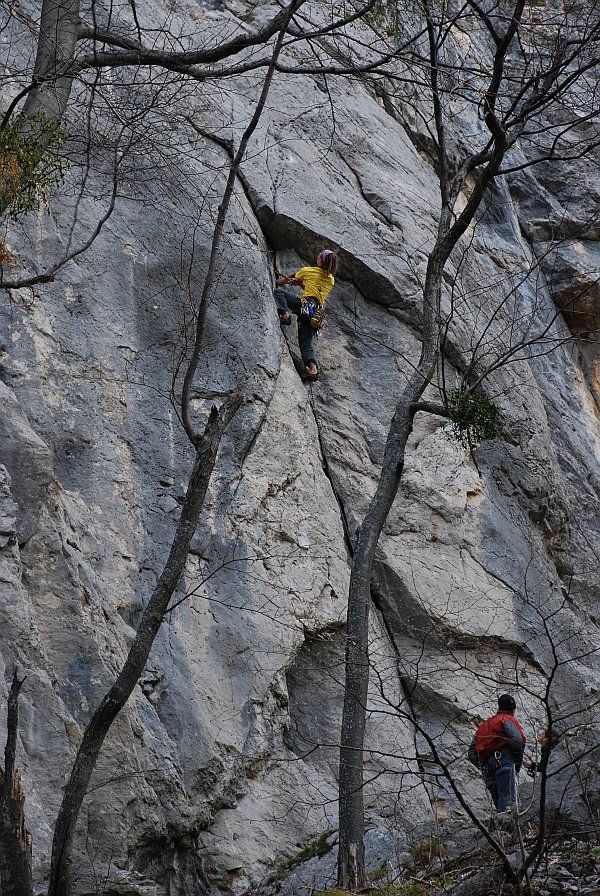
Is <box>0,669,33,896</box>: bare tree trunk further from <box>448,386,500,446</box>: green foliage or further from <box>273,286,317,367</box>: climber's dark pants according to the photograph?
<box>273,286,317,367</box>: climber's dark pants

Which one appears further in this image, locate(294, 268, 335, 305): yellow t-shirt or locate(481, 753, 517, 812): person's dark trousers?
locate(294, 268, 335, 305): yellow t-shirt

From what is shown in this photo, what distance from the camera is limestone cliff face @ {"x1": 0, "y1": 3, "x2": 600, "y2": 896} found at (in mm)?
8070

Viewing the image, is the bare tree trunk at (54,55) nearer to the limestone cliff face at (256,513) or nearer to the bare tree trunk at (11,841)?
Answer: the limestone cliff face at (256,513)

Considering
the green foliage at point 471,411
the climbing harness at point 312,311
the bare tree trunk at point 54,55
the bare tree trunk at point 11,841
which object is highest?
the climbing harness at point 312,311

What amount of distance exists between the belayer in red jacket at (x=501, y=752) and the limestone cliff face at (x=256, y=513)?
644mm

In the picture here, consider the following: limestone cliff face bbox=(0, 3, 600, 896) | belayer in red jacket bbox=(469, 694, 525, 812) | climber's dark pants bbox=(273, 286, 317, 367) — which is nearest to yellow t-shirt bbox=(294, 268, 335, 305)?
climber's dark pants bbox=(273, 286, 317, 367)

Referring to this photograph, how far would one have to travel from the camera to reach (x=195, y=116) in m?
11.9

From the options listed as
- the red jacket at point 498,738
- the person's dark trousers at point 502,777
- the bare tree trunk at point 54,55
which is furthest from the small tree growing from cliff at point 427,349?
the bare tree trunk at point 54,55

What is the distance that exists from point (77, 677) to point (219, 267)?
5.11 meters

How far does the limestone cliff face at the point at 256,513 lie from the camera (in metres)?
8.07

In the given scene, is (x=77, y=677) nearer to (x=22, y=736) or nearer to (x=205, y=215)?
(x=22, y=736)

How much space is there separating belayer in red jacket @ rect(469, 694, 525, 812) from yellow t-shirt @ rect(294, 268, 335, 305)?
17.2 feet

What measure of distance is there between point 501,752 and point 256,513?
3.40m

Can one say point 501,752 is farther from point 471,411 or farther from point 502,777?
point 471,411
